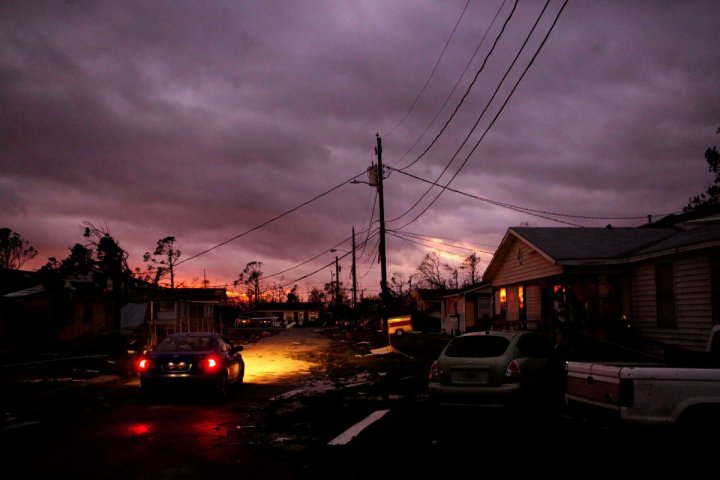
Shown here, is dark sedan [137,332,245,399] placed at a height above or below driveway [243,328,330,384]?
above

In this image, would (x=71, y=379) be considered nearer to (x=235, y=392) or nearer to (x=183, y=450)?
(x=235, y=392)

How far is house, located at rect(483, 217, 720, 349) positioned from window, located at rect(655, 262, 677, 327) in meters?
0.03

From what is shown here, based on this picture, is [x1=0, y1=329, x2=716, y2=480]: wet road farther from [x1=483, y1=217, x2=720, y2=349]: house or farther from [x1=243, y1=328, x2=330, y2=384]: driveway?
[x1=483, y1=217, x2=720, y2=349]: house

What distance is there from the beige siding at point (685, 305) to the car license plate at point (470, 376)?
8.50 meters

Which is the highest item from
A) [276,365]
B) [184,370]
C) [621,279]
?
[621,279]

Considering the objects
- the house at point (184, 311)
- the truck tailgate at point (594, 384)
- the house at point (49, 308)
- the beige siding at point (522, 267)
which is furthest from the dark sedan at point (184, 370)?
the house at point (49, 308)

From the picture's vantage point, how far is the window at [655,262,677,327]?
1641 cm

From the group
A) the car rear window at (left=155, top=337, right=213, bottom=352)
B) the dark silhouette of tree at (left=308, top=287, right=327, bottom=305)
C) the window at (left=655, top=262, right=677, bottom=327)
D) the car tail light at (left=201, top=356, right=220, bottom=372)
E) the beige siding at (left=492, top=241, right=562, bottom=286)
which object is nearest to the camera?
the car tail light at (left=201, top=356, right=220, bottom=372)

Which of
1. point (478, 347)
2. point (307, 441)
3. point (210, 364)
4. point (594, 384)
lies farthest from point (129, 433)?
point (594, 384)

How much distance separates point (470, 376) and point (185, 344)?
6851mm

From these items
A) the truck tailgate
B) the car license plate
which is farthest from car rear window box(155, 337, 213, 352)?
the truck tailgate

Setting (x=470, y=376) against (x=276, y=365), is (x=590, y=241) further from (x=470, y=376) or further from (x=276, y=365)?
(x=470, y=376)

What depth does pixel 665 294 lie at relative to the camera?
16.7 metres

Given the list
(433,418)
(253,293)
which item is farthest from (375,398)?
(253,293)
